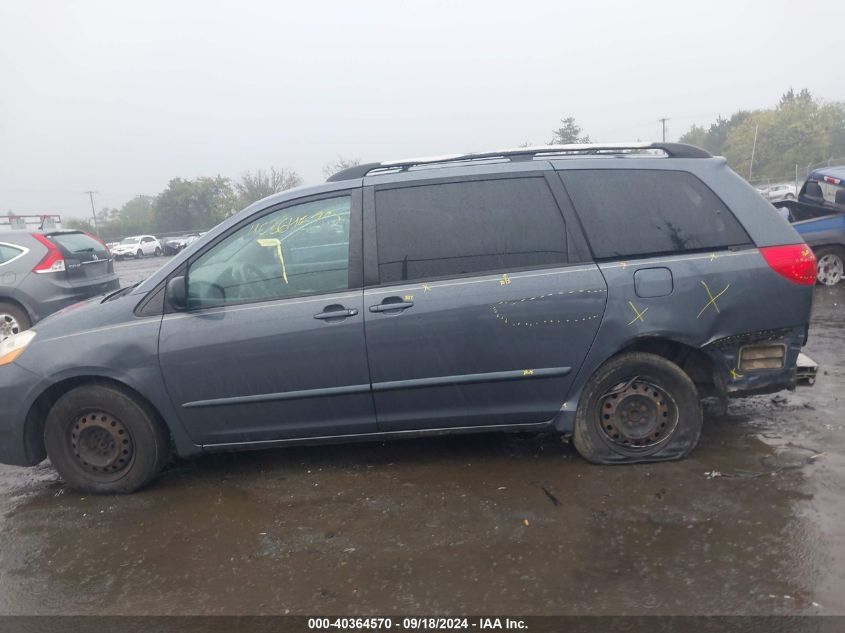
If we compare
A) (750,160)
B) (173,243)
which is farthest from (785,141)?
(173,243)

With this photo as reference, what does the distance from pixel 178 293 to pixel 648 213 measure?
2757 mm

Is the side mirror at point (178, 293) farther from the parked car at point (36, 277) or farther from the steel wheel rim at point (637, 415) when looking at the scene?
the parked car at point (36, 277)

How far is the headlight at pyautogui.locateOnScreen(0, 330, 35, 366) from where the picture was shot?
3.81m

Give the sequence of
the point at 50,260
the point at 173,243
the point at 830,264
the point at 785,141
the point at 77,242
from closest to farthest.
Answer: the point at 50,260 < the point at 77,242 < the point at 830,264 < the point at 173,243 < the point at 785,141

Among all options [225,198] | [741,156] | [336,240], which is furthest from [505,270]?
[741,156]

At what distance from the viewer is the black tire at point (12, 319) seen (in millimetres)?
7930

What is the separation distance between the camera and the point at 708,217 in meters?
3.75

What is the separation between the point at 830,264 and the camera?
31.2 ft

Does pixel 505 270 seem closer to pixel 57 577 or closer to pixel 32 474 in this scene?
pixel 57 577

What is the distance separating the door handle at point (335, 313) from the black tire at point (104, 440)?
1.20m

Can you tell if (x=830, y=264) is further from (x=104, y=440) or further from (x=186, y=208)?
(x=186, y=208)

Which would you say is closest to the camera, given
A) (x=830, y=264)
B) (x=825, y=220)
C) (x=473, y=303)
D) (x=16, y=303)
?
(x=473, y=303)

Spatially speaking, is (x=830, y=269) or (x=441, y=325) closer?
(x=441, y=325)

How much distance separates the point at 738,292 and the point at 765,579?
161 cm
